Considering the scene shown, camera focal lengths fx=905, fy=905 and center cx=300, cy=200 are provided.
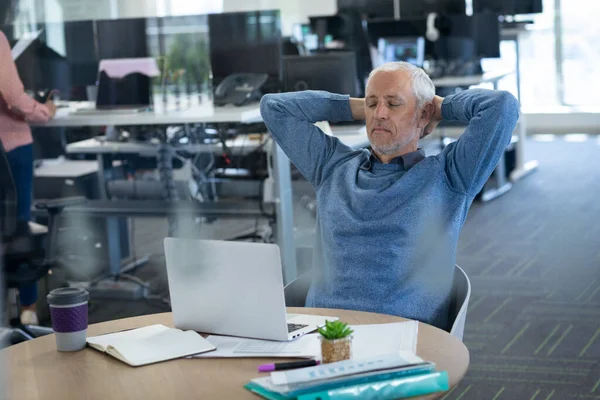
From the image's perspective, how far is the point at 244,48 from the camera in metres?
4.09

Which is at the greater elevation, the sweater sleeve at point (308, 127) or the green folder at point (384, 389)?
the sweater sleeve at point (308, 127)

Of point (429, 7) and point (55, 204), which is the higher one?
point (429, 7)

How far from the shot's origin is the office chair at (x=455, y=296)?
1810 mm

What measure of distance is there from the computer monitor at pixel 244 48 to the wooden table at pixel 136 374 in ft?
8.50

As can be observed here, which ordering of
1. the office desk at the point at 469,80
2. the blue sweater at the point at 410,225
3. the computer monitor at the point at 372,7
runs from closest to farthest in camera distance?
the blue sweater at the point at 410,225 < the office desk at the point at 469,80 < the computer monitor at the point at 372,7

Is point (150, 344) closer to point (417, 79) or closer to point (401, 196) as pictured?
point (401, 196)

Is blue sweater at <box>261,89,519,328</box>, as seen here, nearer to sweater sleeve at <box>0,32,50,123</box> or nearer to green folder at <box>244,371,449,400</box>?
green folder at <box>244,371,449,400</box>

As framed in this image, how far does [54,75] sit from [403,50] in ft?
10.9

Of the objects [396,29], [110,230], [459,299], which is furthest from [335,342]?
[396,29]

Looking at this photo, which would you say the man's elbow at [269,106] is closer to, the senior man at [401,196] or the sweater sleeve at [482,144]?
the senior man at [401,196]

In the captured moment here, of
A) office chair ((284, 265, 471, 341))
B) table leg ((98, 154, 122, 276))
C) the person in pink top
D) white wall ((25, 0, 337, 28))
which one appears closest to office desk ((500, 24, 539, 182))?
white wall ((25, 0, 337, 28))

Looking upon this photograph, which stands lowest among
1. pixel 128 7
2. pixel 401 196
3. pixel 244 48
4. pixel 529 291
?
pixel 529 291

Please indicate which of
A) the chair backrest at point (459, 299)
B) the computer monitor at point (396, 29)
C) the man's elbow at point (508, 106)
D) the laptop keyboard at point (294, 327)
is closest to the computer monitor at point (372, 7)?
the computer monitor at point (396, 29)

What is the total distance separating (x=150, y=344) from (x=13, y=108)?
7.49 ft
